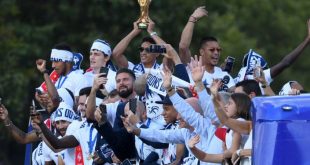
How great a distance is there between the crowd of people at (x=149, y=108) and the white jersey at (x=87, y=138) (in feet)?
0.04

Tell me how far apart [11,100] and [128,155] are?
18.8m

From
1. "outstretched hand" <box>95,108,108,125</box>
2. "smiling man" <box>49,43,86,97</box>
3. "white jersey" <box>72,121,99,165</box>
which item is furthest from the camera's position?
"smiling man" <box>49,43,86,97</box>

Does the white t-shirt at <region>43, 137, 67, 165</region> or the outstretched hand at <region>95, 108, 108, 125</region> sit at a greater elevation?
the outstretched hand at <region>95, 108, 108, 125</region>

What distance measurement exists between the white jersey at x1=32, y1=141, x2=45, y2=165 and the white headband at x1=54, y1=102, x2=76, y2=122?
2.77ft

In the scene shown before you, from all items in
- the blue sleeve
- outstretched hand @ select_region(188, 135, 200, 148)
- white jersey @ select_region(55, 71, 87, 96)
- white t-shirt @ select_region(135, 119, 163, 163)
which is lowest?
white t-shirt @ select_region(135, 119, 163, 163)

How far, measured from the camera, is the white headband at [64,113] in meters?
21.4

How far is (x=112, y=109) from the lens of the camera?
19891 mm

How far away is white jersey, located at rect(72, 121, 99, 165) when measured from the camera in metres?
20.4

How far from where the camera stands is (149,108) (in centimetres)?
2017

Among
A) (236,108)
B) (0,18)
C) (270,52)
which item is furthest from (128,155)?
(270,52)

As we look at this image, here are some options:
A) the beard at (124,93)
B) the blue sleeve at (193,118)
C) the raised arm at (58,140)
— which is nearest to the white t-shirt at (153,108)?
the beard at (124,93)

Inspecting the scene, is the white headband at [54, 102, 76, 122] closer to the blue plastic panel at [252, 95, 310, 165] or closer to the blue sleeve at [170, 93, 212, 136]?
the blue sleeve at [170, 93, 212, 136]

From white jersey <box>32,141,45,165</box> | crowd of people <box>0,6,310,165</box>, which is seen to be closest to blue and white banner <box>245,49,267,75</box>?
crowd of people <box>0,6,310,165</box>

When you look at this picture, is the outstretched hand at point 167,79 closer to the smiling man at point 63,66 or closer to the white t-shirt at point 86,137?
the white t-shirt at point 86,137
